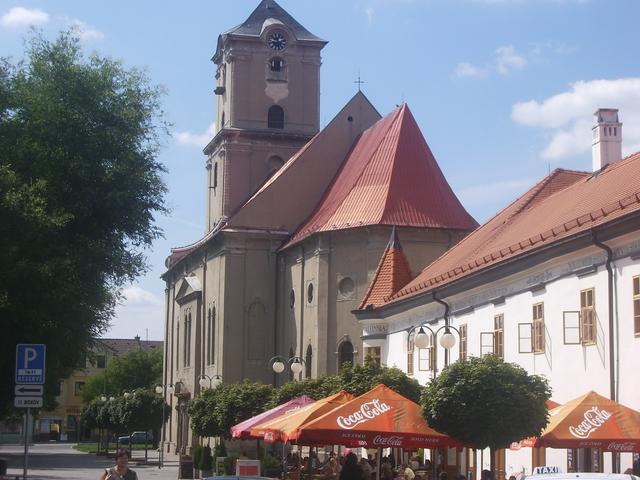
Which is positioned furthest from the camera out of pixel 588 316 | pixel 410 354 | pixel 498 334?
pixel 410 354

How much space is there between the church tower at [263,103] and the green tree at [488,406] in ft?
168

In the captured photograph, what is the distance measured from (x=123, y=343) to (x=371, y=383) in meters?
132

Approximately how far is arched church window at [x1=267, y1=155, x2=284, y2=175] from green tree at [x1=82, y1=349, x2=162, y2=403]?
179ft

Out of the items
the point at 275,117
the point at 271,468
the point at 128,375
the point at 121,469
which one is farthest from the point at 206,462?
the point at 128,375

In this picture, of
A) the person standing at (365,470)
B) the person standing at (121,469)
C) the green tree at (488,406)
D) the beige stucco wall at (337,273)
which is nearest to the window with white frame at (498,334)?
the person standing at (365,470)

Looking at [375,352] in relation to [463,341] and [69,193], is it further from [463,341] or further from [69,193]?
[69,193]

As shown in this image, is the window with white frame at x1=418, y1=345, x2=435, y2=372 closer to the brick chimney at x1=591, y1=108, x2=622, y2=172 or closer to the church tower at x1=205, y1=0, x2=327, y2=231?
the brick chimney at x1=591, y1=108, x2=622, y2=172

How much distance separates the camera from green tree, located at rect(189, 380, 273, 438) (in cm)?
4316

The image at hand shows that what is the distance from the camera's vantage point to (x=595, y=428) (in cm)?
1980

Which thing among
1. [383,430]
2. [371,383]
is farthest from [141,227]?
[383,430]

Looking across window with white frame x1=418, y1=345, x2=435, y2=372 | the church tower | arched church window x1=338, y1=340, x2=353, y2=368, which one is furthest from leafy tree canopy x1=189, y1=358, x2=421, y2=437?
the church tower

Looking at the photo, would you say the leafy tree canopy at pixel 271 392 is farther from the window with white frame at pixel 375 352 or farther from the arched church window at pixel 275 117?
the arched church window at pixel 275 117

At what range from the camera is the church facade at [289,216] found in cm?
5959

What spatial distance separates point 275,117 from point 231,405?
106ft
